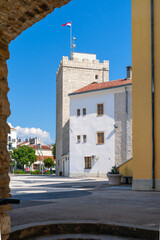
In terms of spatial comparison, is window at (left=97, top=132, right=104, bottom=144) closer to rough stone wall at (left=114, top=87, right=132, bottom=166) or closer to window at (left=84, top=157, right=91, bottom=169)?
rough stone wall at (left=114, top=87, right=132, bottom=166)

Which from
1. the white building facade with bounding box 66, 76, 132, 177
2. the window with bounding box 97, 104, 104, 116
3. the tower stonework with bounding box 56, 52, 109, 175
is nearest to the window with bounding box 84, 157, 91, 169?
the white building facade with bounding box 66, 76, 132, 177

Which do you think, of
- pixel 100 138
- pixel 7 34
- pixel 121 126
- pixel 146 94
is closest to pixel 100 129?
pixel 100 138

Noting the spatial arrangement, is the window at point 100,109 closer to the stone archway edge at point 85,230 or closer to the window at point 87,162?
the window at point 87,162

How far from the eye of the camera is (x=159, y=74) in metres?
13.9

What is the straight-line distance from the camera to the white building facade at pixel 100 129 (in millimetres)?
33594

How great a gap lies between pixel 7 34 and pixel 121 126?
30.0 meters

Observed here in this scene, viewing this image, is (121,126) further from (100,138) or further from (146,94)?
(146,94)

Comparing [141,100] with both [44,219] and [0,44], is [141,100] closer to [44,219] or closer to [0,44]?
[44,219]

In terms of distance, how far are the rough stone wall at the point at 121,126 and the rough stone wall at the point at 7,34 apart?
Result: 96.2 feet

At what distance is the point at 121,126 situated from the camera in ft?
111

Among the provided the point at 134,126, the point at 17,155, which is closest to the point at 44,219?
the point at 134,126

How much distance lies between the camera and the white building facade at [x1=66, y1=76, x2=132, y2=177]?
33594mm

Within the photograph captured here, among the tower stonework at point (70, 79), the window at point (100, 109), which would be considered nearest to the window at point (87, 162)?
the tower stonework at point (70, 79)

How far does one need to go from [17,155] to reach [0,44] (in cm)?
7706
